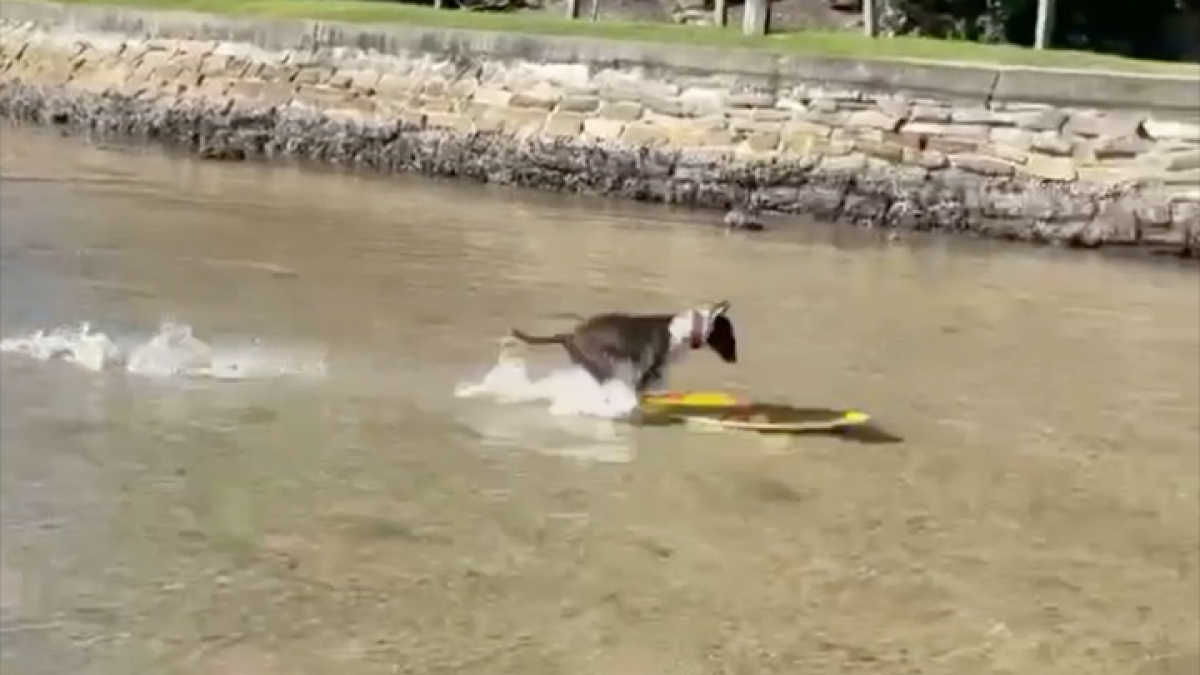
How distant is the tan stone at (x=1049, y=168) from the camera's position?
17.7 metres

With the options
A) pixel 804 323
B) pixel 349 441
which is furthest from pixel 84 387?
pixel 804 323

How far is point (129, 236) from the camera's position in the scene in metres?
15.7

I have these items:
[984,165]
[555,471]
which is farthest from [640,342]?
[984,165]

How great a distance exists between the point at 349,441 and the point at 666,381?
187 centimetres

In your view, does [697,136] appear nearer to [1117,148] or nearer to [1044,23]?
[1117,148]

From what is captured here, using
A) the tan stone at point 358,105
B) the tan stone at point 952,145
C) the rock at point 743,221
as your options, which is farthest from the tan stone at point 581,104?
the tan stone at point 952,145

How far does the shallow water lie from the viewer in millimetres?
7328

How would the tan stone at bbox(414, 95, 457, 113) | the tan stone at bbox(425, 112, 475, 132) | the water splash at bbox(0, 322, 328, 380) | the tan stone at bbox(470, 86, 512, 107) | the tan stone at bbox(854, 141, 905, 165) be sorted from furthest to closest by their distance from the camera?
1. the tan stone at bbox(414, 95, 457, 113)
2. the tan stone at bbox(425, 112, 475, 132)
3. the tan stone at bbox(470, 86, 512, 107)
4. the tan stone at bbox(854, 141, 905, 165)
5. the water splash at bbox(0, 322, 328, 380)

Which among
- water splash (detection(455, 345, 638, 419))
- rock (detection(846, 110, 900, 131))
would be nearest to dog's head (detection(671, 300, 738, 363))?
water splash (detection(455, 345, 638, 419))

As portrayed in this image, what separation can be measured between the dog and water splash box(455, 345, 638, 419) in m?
0.08

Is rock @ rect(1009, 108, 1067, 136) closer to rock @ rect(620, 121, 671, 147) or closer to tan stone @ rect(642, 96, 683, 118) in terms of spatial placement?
tan stone @ rect(642, 96, 683, 118)

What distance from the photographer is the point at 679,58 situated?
62.8ft

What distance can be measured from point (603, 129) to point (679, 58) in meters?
0.99

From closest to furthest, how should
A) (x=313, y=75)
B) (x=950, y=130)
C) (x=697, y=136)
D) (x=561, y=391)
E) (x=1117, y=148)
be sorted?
(x=561, y=391), (x=1117, y=148), (x=950, y=130), (x=697, y=136), (x=313, y=75)
